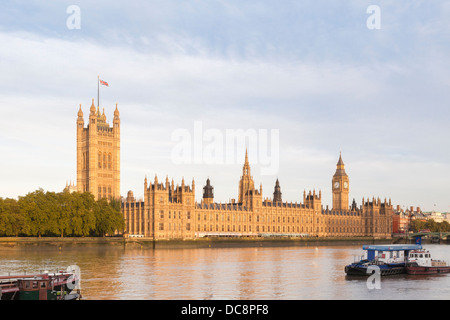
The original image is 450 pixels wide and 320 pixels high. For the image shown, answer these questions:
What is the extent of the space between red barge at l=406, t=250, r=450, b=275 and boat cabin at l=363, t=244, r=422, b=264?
77 cm

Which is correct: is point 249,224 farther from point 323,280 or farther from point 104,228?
point 323,280

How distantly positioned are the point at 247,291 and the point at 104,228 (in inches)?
3021

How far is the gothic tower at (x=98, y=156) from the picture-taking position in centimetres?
17350

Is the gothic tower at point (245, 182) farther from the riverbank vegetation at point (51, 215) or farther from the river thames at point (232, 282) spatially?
the river thames at point (232, 282)

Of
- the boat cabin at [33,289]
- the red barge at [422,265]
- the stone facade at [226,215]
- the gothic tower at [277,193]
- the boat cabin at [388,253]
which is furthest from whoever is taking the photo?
the gothic tower at [277,193]

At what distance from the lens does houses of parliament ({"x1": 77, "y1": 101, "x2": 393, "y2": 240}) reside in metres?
138

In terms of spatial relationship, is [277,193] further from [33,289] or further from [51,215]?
[33,289]

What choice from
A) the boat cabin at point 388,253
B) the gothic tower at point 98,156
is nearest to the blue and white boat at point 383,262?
the boat cabin at point 388,253

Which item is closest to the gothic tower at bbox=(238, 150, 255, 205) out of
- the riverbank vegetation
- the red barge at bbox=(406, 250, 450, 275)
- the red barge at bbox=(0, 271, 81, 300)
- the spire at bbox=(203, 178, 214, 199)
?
the spire at bbox=(203, 178, 214, 199)

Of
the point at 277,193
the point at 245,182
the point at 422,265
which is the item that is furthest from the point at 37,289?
the point at 277,193

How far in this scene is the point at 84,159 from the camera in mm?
177750

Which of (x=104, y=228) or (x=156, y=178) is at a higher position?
(x=156, y=178)
